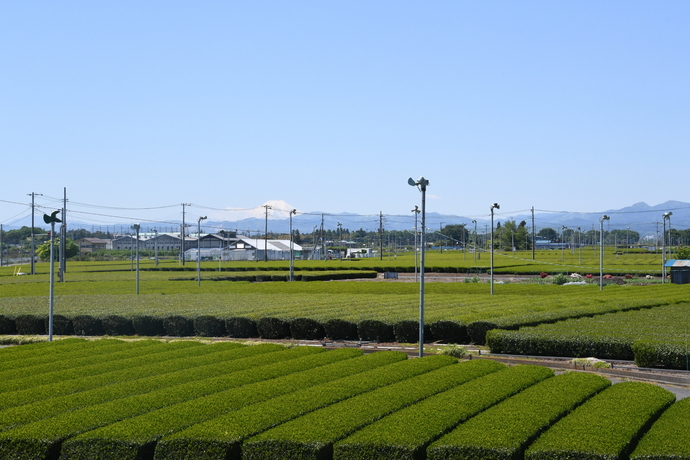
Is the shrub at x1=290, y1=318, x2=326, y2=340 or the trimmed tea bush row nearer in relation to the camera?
the trimmed tea bush row

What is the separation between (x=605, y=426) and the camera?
1070 centimetres

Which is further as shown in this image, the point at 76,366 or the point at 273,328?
the point at 273,328

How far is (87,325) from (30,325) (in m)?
2.93

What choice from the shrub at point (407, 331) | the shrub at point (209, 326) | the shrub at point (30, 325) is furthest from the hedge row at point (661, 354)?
the shrub at point (30, 325)

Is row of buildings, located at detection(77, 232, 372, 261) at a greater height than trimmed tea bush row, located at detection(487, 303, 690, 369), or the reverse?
row of buildings, located at detection(77, 232, 372, 261)

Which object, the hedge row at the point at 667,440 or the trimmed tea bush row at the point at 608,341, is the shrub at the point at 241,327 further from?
the hedge row at the point at 667,440

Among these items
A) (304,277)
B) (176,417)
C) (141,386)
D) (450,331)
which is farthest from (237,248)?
Result: (176,417)

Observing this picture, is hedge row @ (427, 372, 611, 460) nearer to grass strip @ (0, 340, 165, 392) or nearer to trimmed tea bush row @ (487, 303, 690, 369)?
trimmed tea bush row @ (487, 303, 690, 369)

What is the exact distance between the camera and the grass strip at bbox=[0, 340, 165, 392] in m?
14.8

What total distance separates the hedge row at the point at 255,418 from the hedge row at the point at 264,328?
9858 mm

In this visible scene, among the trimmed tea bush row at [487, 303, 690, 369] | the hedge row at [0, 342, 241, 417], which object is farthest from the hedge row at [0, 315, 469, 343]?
the hedge row at [0, 342, 241, 417]

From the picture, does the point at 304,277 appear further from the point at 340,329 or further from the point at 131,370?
the point at 131,370

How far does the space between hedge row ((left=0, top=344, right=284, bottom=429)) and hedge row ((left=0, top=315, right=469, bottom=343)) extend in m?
7.19

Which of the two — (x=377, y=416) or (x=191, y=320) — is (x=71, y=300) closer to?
(x=191, y=320)
